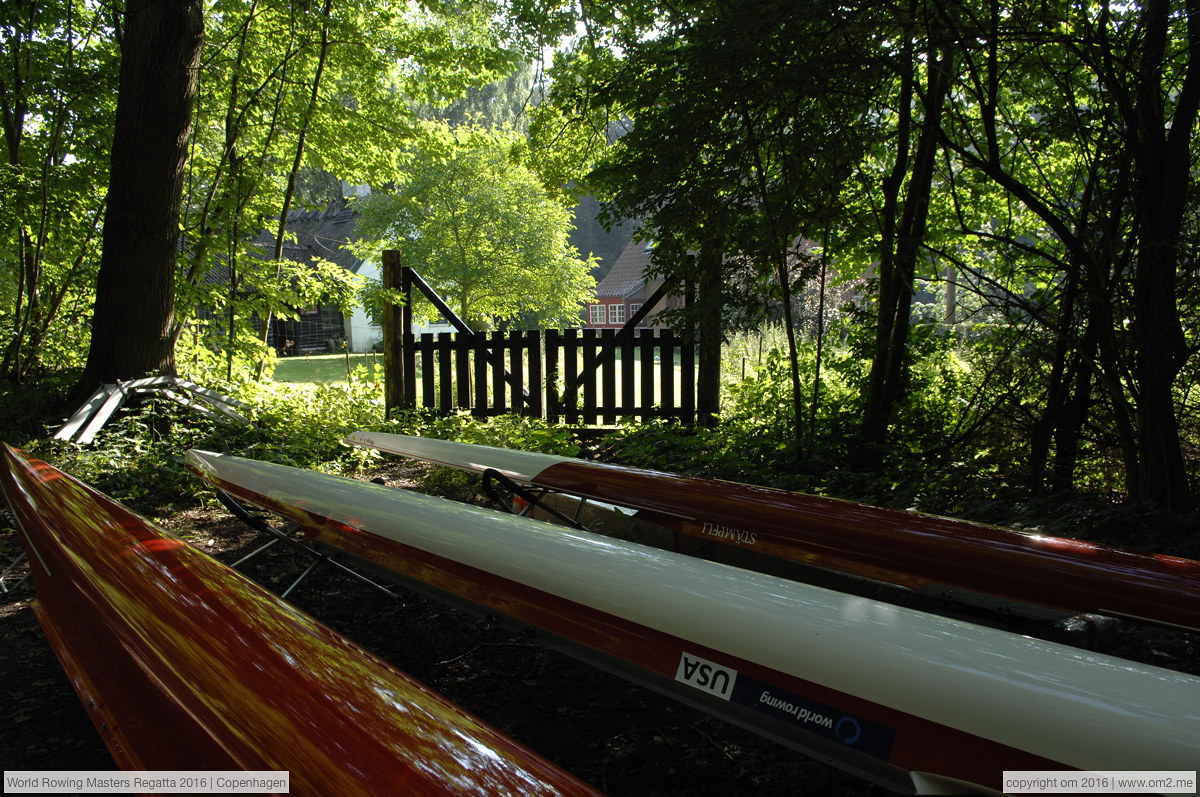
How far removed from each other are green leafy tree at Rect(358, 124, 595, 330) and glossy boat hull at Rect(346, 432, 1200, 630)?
63.8 feet

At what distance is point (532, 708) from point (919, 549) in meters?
1.46

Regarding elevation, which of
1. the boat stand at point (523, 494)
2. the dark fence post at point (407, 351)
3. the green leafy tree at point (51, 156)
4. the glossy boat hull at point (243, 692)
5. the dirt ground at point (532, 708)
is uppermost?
the green leafy tree at point (51, 156)

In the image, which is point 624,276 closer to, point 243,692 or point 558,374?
point 558,374

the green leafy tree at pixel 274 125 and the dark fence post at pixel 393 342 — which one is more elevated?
the green leafy tree at pixel 274 125

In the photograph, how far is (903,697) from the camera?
4.50 feet

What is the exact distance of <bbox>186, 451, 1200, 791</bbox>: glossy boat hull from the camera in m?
1.23

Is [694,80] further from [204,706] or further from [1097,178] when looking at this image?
[204,706]

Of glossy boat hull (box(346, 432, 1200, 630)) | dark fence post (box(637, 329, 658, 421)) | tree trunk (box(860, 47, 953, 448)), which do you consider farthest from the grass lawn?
glossy boat hull (box(346, 432, 1200, 630))

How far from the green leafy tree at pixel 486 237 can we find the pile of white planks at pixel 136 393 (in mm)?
15945

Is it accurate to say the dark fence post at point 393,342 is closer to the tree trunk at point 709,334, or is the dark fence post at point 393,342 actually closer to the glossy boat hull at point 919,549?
the tree trunk at point 709,334

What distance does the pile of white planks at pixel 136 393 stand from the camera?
5.56 m

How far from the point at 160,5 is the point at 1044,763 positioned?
815cm

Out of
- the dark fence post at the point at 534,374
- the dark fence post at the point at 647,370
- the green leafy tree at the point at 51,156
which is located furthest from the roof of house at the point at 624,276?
the green leafy tree at the point at 51,156

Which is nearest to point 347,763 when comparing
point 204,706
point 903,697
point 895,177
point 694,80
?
point 204,706
